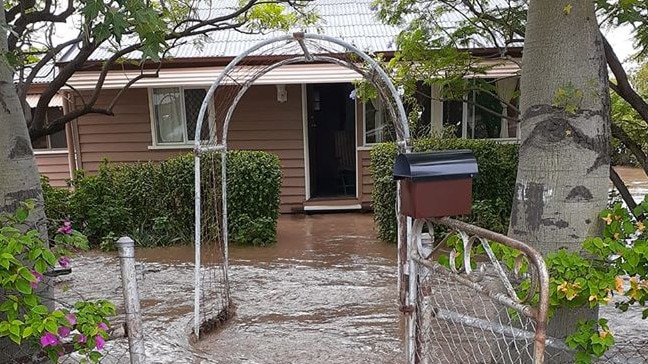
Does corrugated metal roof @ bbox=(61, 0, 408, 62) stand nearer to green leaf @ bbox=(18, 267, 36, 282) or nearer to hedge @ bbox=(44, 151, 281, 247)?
hedge @ bbox=(44, 151, 281, 247)

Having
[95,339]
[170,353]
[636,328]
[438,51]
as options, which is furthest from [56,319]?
[438,51]

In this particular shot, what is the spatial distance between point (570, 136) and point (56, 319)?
8.35ft

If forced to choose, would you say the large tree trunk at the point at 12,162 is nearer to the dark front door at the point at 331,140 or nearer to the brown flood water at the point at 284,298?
the brown flood water at the point at 284,298

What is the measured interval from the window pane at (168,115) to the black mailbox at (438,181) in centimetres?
794

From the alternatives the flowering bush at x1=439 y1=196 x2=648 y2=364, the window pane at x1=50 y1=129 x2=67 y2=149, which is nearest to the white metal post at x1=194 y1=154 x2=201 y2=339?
the flowering bush at x1=439 y1=196 x2=648 y2=364

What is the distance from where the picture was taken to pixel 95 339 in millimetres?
2041

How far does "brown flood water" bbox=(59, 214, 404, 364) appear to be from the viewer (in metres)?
3.89

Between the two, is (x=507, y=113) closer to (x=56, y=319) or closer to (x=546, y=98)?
(x=546, y=98)

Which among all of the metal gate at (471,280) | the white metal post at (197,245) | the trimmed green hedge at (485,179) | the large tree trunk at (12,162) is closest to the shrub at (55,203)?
the white metal post at (197,245)

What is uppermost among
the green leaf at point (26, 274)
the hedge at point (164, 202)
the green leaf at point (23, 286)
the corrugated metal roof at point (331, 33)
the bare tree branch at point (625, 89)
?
the corrugated metal roof at point (331, 33)

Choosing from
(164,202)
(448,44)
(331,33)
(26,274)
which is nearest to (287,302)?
(164,202)

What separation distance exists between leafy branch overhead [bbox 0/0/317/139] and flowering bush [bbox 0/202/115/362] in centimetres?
94

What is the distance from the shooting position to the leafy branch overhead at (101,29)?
2330mm

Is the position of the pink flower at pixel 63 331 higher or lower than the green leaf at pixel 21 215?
lower
